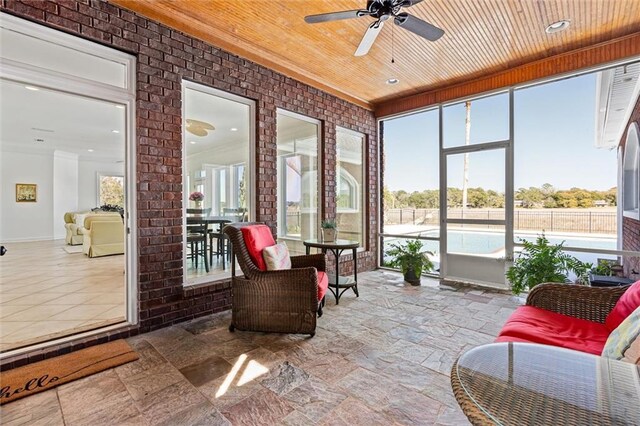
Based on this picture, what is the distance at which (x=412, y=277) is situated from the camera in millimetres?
4527

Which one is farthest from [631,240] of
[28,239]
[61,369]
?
[28,239]

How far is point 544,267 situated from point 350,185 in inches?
119

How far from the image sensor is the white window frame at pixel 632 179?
3570mm

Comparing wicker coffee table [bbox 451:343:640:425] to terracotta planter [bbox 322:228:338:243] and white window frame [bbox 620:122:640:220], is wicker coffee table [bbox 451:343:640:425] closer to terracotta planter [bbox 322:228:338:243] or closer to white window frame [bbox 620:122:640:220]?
terracotta planter [bbox 322:228:338:243]

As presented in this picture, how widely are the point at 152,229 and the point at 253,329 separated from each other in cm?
135

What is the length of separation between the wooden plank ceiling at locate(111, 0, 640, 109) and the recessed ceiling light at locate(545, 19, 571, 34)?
0.05 m

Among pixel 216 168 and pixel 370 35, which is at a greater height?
pixel 370 35

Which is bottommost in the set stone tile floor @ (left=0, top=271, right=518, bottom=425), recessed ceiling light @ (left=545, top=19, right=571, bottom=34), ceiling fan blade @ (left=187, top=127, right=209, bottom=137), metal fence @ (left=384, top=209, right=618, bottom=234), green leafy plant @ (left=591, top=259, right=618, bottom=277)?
stone tile floor @ (left=0, top=271, right=518, bottom=425)

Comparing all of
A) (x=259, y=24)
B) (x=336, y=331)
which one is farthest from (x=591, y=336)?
(x=259, y=24)

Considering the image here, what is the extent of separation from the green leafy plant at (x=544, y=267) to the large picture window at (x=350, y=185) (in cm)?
250

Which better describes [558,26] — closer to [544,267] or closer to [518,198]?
[518,198]

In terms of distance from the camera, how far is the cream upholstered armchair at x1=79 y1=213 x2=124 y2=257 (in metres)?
6.33

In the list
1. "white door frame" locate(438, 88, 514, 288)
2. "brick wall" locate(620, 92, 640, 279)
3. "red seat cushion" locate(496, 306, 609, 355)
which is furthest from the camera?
"white door frame" locate(438, 88, 514, 288)

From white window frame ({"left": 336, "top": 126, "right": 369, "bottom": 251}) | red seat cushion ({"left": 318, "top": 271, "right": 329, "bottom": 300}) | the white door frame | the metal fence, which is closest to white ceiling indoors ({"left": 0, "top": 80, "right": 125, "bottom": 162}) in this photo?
red seat cushion ({"left": 318, "top": 271, "right": 329, "bottom": 300})
